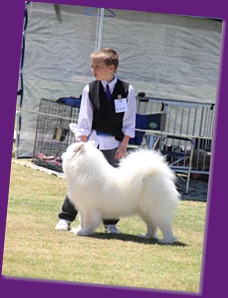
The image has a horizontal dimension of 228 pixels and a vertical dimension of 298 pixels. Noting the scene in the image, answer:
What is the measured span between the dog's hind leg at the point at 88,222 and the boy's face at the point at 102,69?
3.05 feet

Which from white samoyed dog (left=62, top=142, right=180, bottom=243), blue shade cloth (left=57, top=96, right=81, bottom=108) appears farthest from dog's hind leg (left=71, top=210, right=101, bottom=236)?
blue shade cloth (left=57, top=96, right=81, bottom=108)

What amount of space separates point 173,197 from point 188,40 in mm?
4112

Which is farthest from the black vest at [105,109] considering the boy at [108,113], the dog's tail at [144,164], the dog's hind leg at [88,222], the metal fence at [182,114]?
the metal fence at [182,114]

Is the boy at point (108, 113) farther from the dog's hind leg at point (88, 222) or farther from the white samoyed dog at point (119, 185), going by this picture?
the dog's hind leg at point (88, 222)

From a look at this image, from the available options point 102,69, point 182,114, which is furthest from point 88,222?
point 182,114

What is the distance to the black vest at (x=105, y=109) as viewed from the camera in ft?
16.6

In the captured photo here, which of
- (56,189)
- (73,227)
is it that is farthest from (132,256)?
(56,189)

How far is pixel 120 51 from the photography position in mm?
8922

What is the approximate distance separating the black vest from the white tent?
5.99 ft

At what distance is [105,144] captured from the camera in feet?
16.9

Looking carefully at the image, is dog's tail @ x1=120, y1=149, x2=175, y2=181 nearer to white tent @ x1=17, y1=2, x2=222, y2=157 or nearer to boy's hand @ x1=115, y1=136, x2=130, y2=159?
boy's hand @ x1=115, y1=136, x2=130, y2=159

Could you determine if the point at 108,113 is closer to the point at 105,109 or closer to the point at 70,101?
the point at 105,109

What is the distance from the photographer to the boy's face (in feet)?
16.2

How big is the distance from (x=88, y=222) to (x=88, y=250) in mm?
505
